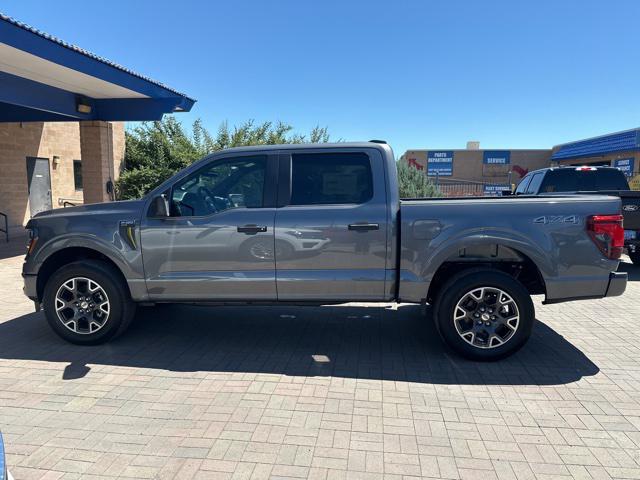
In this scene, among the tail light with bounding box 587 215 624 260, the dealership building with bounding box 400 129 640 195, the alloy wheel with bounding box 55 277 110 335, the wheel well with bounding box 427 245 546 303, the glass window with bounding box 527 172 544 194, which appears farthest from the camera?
the dealership building with bounding box 400 129 640 195

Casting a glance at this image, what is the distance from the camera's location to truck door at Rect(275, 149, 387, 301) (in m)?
4.29

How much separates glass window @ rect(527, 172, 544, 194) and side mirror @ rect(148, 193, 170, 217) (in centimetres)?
758

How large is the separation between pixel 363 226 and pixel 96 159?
11.5 metres

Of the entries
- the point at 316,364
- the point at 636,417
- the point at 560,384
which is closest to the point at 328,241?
the point at 316,364

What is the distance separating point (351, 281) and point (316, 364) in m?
0.86

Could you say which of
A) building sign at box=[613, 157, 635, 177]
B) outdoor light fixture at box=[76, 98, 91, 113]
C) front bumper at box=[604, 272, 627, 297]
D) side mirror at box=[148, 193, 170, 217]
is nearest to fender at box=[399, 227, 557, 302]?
front bumper at box=[604, 272, 627, 297]

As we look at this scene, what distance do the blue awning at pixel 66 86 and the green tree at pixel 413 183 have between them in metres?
6.64

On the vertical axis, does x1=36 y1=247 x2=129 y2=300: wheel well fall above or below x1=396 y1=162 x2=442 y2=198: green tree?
below

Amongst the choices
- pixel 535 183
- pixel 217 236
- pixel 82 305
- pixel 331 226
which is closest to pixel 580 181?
pixel 535 183

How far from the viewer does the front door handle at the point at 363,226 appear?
168 inches

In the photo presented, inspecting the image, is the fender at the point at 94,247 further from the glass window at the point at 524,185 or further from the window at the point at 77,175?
the window at the point at 77,175

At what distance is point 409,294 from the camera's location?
4.34 m

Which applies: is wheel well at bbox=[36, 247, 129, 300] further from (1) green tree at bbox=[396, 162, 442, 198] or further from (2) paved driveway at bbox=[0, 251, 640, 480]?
(1) green tree at bbox=[396, 162, 442, 198]

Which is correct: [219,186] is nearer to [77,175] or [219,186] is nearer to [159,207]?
[159,207]
